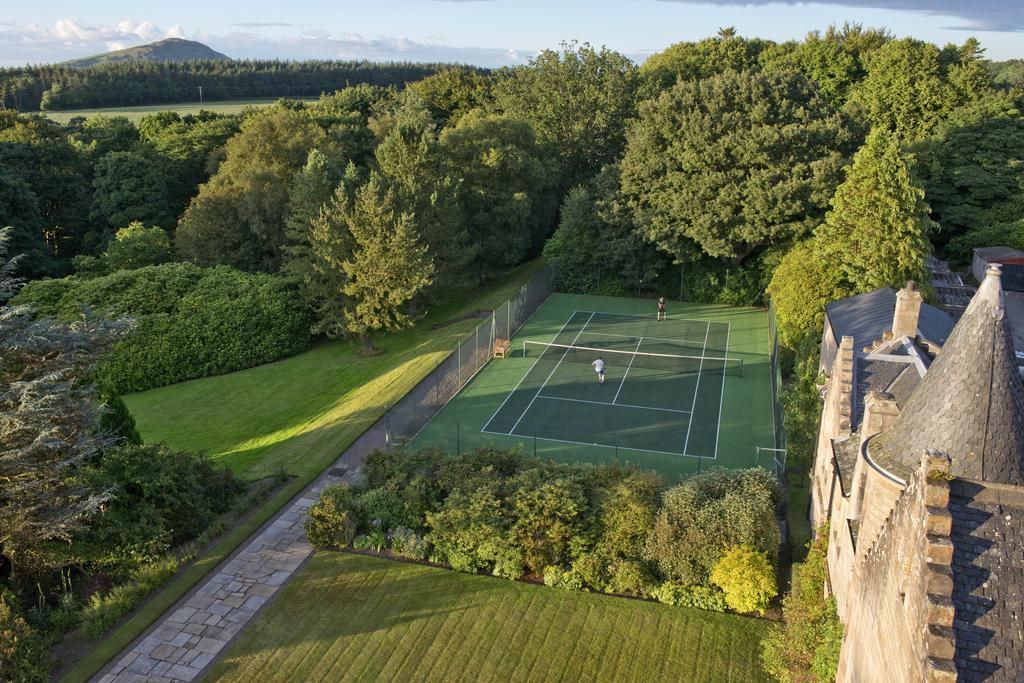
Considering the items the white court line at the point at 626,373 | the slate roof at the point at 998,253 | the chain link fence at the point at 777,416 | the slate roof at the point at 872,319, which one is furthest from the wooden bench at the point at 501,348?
the slate roof at the point at 998,253

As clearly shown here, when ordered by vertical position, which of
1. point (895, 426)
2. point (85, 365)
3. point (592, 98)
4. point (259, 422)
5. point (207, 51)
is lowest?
point (259, 422)

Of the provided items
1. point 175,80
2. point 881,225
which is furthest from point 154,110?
point 881,225

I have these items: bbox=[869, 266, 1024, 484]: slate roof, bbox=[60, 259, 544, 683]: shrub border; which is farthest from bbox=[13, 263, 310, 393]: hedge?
bbox=[869, 266, 1024, 484]: slate roof

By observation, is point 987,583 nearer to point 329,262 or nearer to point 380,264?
point 380,264

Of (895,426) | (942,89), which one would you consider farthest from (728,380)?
(942,89)

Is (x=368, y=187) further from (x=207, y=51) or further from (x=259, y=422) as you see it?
(x=207, y=51)

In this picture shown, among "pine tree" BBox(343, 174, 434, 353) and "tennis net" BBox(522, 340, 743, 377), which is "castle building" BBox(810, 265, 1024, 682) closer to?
"tennis net" BBox(522, 340, 743, 377)

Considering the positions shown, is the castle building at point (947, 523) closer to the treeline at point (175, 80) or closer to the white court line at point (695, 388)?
the white court line at point (695, 388)
